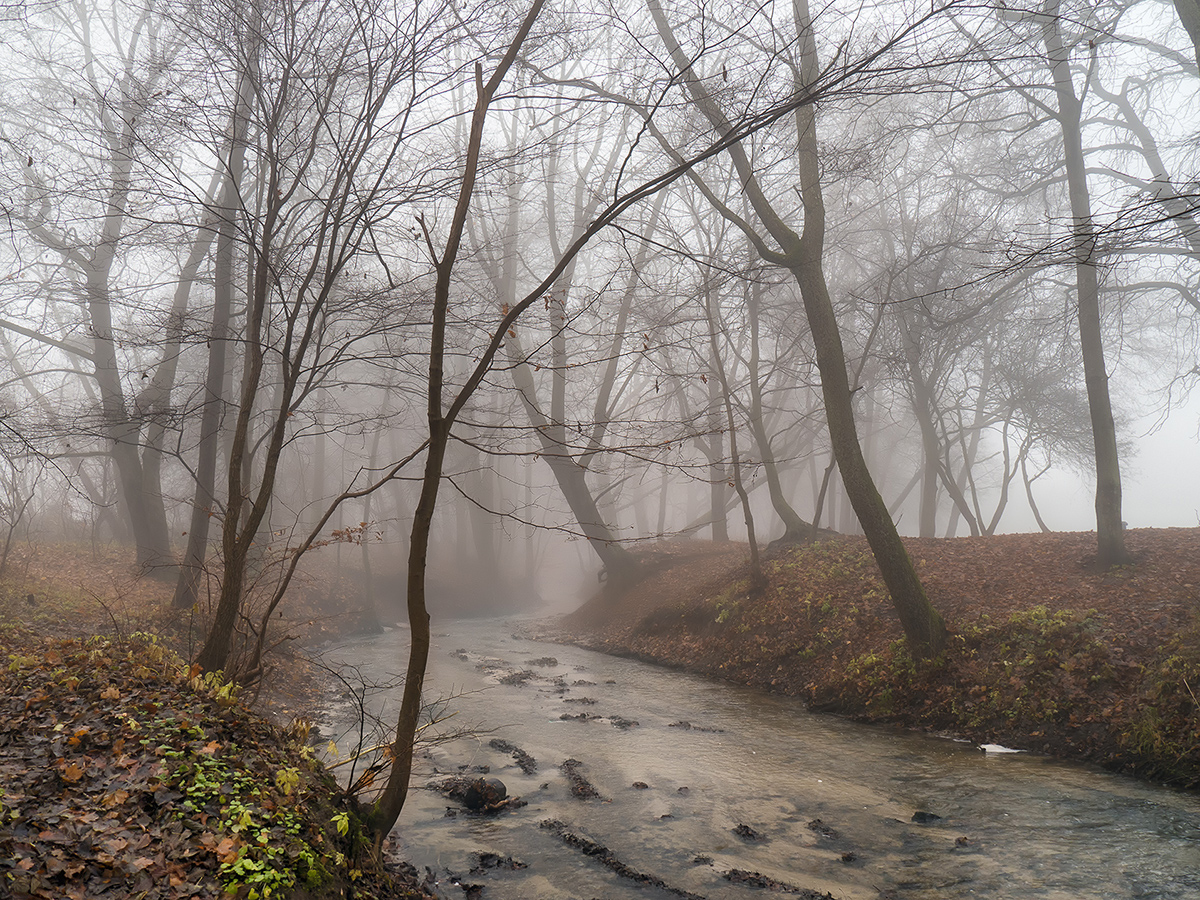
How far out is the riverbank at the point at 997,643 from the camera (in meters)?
6.91

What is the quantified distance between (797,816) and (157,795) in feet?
15.6

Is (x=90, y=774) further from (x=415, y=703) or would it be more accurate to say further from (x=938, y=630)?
(x=938, y=630)

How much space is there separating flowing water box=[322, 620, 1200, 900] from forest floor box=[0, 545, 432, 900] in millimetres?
1172

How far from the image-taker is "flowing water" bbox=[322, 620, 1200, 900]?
4.78m

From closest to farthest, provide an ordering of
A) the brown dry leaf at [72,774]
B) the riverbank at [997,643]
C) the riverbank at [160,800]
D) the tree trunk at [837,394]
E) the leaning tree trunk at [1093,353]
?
1. the riverbank at [160,800]
2. the brown dry leaf at [72,774]
3. the riverbank at [997,643]
4. the tree trunk at [837,394]
5. the leaning tree trunk at [1093,353]

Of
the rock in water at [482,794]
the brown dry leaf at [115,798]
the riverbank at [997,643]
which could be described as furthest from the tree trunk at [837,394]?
the brown dry leaf at [115,798]

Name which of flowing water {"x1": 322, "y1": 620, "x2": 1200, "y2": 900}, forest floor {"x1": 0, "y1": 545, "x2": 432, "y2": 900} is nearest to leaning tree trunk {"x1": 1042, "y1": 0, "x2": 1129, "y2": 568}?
flowing water {"x1": 322, "y1": 620, "x2": 1200, "y2": 900}

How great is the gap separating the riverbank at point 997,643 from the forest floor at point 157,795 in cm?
642

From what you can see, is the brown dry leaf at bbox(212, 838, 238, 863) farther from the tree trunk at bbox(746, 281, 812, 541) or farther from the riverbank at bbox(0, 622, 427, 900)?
the tree trunk at bbox(746, 281, 812, 541)

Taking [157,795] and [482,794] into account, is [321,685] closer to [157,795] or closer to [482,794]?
[482,794]

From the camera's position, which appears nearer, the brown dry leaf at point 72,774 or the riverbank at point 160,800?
the riverbank at point 160,800

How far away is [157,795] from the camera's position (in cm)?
362

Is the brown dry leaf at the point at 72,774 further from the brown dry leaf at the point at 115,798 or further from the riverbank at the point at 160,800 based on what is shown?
the brown dry leaf at the point at 115,798

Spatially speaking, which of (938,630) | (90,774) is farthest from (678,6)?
(90,774)
